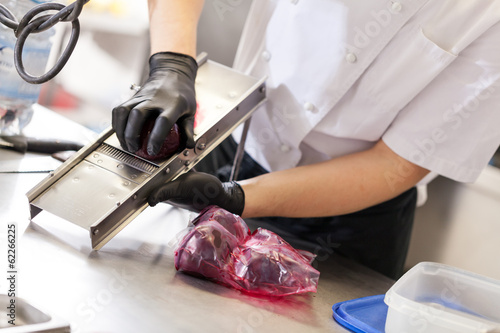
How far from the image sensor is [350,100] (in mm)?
1506

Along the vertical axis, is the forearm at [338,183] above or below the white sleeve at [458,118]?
below

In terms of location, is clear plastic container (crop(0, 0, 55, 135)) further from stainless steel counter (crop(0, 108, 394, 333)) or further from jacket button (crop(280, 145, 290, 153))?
jacket button (crop(280, 145, 290, 153))

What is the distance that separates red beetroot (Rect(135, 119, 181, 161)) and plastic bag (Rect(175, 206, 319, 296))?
161mm

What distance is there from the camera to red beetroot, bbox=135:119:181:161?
117 cm

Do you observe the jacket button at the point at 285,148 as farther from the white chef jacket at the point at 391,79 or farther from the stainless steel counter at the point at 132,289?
the stainless steel counter at the point at 132,289

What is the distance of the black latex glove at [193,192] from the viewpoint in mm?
1166

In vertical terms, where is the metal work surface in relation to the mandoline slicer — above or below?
below

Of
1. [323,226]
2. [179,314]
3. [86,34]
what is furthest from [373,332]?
[86,34]

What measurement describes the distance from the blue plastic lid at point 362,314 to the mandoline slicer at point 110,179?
1.51ft

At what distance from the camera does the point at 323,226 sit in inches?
64.2

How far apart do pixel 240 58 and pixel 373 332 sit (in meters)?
0.99

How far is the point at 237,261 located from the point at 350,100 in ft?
2.04

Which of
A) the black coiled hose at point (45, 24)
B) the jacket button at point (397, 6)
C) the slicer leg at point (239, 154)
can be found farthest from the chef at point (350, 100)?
the black coiled hose at point (45, 24)

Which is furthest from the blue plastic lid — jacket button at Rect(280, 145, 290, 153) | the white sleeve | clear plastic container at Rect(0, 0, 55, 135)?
clear plastic container at Rect(0, 0, 55, 135)
